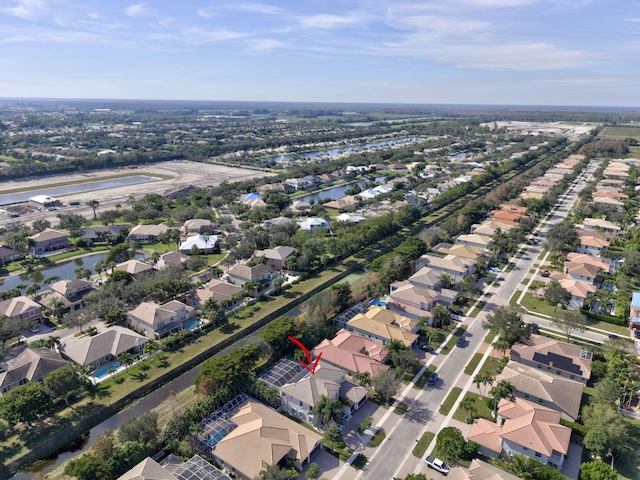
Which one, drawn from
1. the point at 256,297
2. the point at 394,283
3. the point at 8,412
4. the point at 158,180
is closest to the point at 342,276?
the point at 394,283

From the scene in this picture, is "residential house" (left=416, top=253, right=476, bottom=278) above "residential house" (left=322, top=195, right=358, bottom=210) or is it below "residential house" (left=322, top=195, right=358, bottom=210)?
below

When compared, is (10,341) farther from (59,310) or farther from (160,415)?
(160,415)

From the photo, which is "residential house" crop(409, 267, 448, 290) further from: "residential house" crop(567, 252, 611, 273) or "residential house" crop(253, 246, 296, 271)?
"residential house" crop(567, 252, 611, 273)

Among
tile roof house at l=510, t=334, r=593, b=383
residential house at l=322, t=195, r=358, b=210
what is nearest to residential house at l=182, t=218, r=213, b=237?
residential house at l=322, t=195, r=358, b=210

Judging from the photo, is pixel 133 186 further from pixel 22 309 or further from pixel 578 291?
pixel 578 291

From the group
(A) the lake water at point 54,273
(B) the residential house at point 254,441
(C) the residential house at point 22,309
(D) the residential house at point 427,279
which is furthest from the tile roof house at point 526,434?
(A) the lake water at point 54,273

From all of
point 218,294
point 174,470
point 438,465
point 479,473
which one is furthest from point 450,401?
point 218,294

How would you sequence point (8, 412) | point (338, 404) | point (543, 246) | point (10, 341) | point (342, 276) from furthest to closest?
point (543, 246), point (342, 276), point (10, 341), point (338, 404), point (8, 412)
